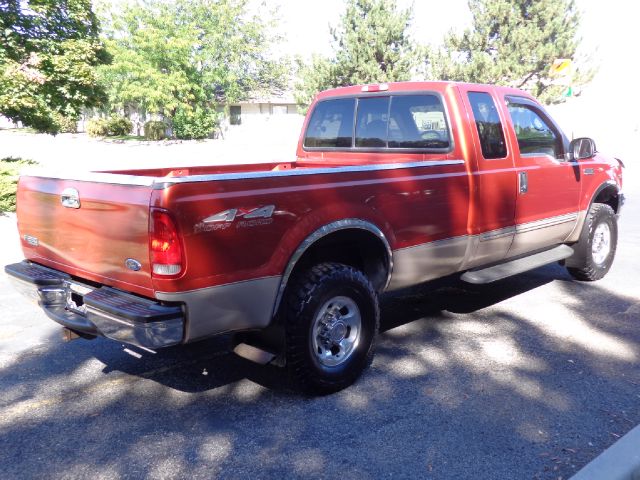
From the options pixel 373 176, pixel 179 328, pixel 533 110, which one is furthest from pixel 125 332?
pixel 533 110

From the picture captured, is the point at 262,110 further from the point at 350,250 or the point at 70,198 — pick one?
the point at 70,198

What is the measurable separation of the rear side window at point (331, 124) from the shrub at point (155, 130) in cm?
4009

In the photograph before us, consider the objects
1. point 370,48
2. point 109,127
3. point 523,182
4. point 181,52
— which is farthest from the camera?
point 109,127

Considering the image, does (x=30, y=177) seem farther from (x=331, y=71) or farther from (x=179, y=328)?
(x=331, y=71)

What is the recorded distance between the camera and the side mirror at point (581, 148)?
5.64 metres

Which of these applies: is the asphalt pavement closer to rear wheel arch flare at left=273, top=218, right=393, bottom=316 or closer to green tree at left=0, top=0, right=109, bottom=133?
rear wheel arch flare at left=273, top=218, right=393, bottom=316

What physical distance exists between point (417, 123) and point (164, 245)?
271cm

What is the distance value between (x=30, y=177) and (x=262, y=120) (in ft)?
153

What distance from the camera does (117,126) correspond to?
155 feet

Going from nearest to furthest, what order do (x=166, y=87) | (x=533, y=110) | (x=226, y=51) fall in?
(x=533, y=110) → (x=166, y=87) → (x=226, y=51)

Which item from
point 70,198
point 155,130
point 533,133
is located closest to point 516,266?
point 533,133

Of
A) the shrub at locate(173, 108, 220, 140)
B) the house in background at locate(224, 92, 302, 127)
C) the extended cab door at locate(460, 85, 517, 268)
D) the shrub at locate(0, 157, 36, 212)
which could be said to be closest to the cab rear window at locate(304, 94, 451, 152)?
the extended cab door at locate(460, 85, 517, 268)

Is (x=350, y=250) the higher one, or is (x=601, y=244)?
(x=350, y=250)

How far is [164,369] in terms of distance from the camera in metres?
4.28
